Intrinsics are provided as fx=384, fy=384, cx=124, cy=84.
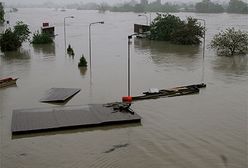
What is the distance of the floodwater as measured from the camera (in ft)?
46.5

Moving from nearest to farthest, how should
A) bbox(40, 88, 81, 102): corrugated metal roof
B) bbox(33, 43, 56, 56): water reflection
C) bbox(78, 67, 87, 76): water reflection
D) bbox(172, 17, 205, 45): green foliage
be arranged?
bbox(40, 88, 81, 102): corrugated metal roof < bbox(78, 67, 87, 76): water reflection < bbox(33, 43, 56, 56): water reflection < bbox(172, 17, 205, 45): green foliage

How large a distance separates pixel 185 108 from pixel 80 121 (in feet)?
19.9

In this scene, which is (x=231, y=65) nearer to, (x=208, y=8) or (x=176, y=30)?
(x=176, y=30)

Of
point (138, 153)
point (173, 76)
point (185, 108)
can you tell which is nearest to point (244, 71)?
point (173, 76)

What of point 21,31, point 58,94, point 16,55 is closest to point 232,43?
point 16,55

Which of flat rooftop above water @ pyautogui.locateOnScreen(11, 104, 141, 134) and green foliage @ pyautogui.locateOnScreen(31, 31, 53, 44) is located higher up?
green foliage @ pyautogui.locateOnScreen(31, 31, 53, 44)

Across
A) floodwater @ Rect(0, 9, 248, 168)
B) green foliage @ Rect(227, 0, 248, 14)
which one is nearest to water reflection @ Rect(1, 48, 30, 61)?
floodwater @ Rect(0, 9, 248, 168)

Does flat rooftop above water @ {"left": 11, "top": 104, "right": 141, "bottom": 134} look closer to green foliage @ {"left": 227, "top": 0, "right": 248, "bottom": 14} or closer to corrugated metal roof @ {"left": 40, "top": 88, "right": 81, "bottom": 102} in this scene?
corrugated metal roof @ {"left": 40, "top": 88, "right": 81, "bottom": 102}

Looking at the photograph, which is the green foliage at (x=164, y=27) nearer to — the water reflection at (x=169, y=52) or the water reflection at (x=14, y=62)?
the water reflection at (x=169, y=52)

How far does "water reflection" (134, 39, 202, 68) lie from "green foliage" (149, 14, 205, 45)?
1.38m

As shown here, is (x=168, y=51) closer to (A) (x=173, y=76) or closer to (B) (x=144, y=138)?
(A) (x=173, y=76)

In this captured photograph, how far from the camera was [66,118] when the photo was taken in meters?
18.3

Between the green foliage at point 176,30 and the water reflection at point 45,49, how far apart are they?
15.8 meters

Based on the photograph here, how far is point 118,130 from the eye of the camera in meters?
17.3
